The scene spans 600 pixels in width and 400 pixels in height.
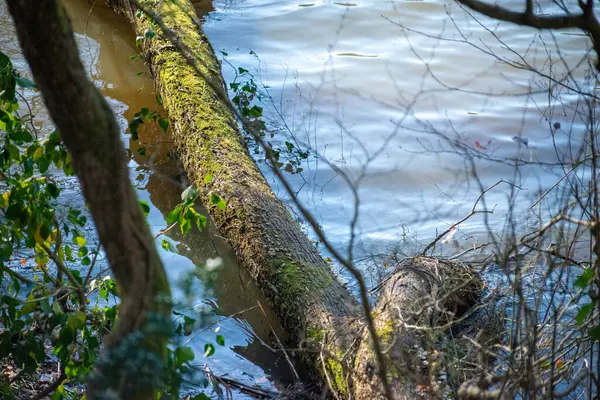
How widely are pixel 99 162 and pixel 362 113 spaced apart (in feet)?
16.5

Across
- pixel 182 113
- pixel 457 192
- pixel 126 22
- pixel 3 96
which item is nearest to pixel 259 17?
pixel 126 22

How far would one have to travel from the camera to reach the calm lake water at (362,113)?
445cm

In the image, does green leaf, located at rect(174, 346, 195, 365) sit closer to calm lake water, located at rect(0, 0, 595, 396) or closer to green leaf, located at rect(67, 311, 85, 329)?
green leaf, located at rect(67, 311, 85, 329)

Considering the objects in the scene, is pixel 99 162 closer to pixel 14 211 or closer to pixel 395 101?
pixel 14 211

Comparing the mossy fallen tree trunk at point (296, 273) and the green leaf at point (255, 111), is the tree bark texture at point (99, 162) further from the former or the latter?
the green leaf at point (255, 111)

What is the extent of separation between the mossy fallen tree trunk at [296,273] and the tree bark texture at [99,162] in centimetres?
119

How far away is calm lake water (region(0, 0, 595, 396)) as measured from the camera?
4.45 m

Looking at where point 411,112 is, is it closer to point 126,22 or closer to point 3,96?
point 126,22

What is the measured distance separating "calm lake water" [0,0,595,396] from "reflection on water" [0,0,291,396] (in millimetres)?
11

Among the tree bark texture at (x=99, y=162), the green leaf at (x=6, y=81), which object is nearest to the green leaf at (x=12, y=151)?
the green leaf at (x=6, y=81)

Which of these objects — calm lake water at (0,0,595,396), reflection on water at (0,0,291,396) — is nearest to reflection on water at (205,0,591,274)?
calm lake water at (0,0,595,396)

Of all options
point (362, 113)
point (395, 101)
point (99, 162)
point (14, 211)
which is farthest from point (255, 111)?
point (99, 162)

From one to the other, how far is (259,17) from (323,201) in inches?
156

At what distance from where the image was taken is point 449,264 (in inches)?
149
